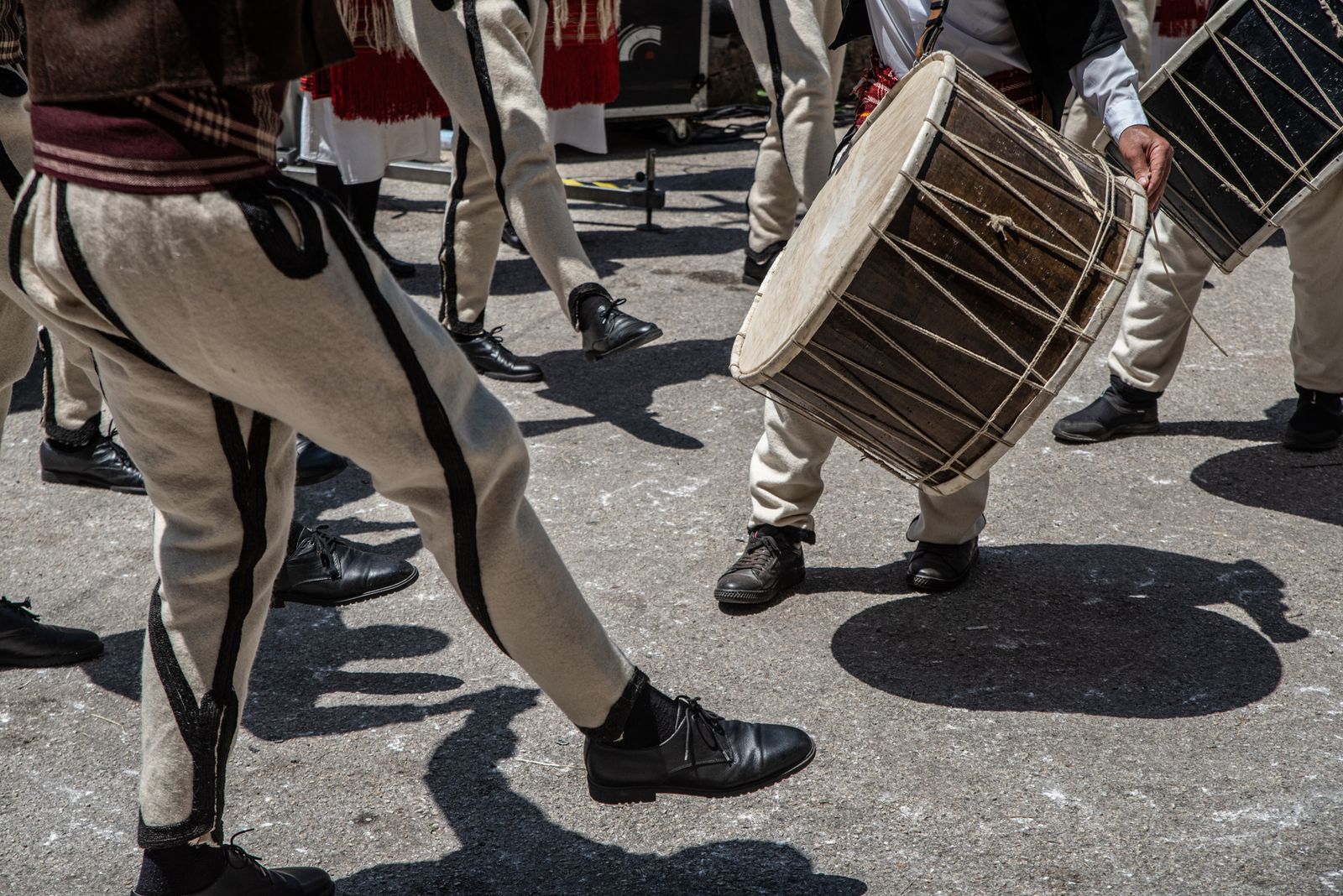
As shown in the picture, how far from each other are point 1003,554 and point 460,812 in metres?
1.54

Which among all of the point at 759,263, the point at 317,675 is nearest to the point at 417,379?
the point at 317,675

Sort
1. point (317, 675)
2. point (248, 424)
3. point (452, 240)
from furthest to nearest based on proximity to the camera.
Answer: point (452, 240)
point (317, 675)
point (248, 424)

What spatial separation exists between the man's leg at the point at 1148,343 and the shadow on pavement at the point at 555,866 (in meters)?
2.11

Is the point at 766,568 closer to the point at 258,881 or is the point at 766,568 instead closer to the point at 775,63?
the point at 258,881

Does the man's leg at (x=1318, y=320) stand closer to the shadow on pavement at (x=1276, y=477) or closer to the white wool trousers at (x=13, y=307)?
the shadow on pavement at (x=1276, y=477)

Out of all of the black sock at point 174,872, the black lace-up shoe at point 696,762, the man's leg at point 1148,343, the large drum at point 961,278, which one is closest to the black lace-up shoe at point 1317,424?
the man's leg at point 1148,343

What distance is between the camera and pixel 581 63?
221 inches

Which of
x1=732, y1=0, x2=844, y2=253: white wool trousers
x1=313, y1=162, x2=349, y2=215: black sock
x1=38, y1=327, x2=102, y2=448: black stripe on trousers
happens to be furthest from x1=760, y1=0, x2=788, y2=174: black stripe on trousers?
x1=38, y1=327, x2=102, y2=448: black stripe on trousers

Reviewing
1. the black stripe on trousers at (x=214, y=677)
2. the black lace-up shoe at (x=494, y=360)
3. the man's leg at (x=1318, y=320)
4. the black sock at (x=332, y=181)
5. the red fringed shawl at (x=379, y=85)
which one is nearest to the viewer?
the black stripe on trousers at (x=214, y=677)

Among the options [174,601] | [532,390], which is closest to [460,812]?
[174,601]

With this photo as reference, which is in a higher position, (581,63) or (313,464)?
(581,63)

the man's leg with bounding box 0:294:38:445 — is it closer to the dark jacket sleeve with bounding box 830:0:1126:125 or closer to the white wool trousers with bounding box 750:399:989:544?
the white wool trousers with bounding box 750:399:989:544

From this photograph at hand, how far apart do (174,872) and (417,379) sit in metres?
0.80

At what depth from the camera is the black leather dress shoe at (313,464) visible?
3.62m
